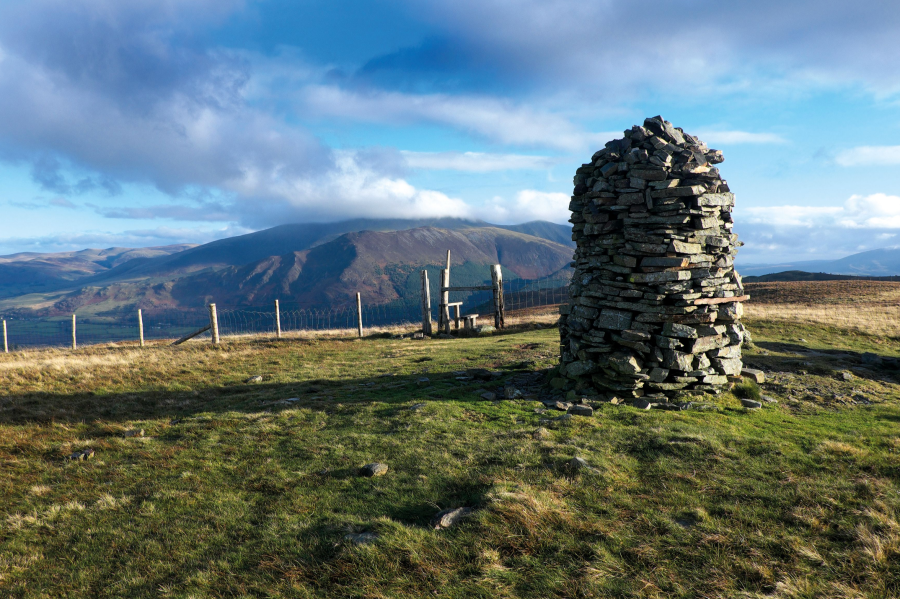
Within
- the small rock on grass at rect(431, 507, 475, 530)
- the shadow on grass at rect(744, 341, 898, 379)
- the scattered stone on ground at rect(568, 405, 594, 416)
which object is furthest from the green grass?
the shadow on grass at rect(744, 341, 898, 379)

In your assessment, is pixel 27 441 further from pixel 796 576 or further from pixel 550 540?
pixel 796 576

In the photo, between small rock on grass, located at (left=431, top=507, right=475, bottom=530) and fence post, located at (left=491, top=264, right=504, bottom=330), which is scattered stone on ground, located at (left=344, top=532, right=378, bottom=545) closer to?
small rock on grass, located at (left=431, top=507, right=475, bottom=530)

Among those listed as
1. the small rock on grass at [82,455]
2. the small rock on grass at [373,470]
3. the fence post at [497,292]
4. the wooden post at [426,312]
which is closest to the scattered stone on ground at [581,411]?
the small rock on grass at [373,470]

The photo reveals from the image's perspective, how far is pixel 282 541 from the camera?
5.91 meters

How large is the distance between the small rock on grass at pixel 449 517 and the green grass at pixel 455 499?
0.19m

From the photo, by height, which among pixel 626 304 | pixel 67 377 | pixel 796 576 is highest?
pixel 626 304

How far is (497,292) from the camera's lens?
2877cm

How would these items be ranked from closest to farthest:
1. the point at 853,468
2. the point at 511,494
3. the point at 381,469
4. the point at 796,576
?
the point at 796,576 → the point at 511,494 → the point at 853,468 → the point at 381,469

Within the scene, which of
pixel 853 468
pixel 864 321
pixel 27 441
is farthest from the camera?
pixel 864 321

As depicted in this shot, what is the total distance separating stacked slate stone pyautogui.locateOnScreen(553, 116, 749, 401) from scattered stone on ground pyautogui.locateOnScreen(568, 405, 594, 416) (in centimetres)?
139

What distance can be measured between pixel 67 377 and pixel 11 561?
531 inches

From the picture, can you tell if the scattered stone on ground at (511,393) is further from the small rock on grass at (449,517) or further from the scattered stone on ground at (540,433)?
the small rock on grass at (449,517)

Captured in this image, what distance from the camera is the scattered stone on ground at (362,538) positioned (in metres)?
5.69

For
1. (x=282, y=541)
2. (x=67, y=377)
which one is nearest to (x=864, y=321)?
(x=282, y=541)
